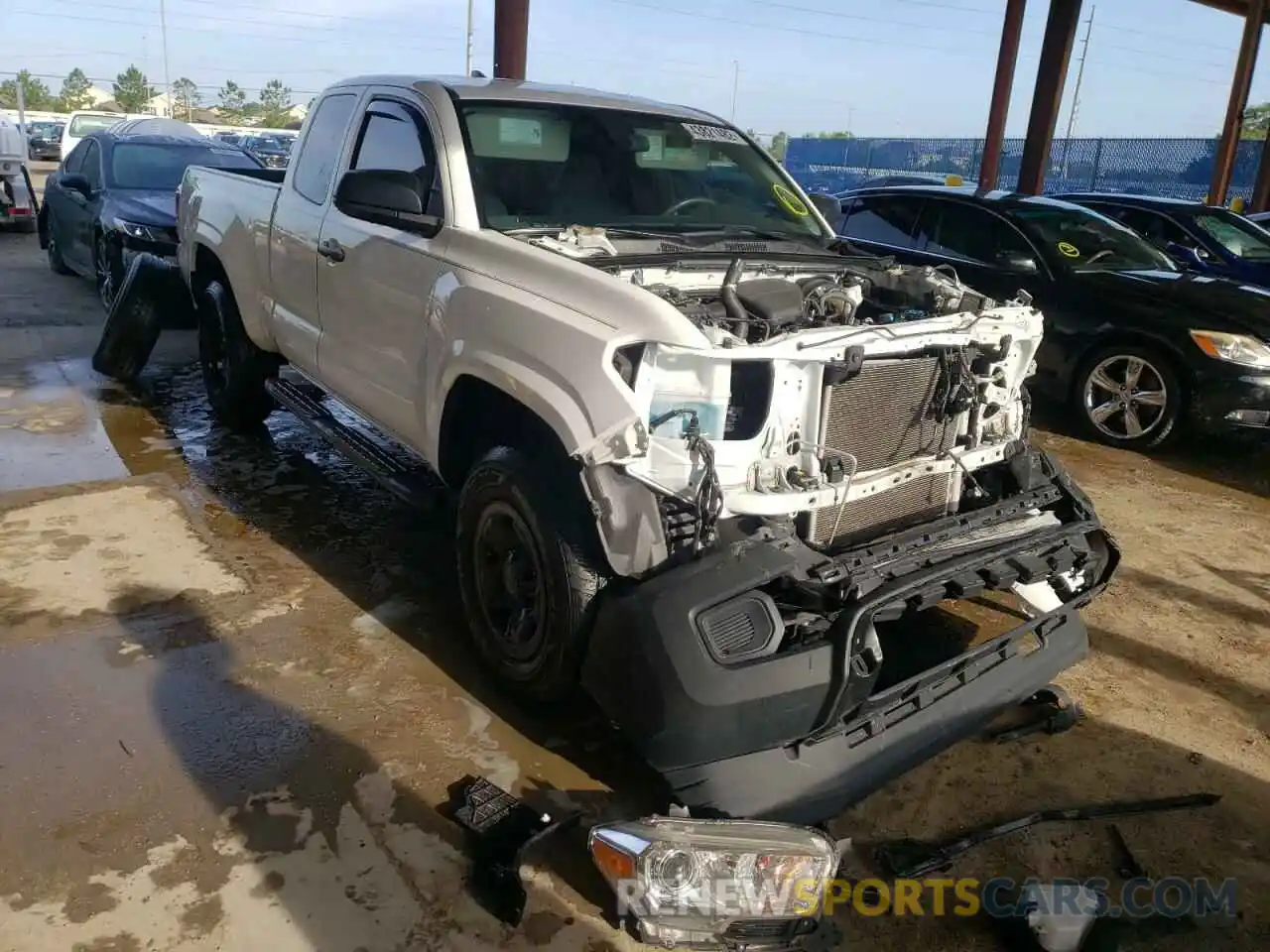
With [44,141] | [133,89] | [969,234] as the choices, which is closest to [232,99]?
[133,89]

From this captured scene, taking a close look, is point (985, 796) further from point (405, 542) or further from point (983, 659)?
point (405, 542)

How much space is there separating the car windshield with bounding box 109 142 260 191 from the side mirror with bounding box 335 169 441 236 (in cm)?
682

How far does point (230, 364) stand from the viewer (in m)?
5.89

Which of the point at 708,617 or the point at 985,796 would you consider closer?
the point at 708,617

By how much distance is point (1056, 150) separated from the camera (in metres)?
23.7

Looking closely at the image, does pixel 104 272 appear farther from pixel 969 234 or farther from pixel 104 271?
pixel 969 234

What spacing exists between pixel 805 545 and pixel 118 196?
8.74m

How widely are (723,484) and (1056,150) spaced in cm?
2433

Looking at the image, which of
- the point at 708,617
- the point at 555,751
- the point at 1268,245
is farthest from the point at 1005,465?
the point at 1268,245

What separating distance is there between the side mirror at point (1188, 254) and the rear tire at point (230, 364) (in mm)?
7767

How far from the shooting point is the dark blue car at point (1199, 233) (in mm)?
9148

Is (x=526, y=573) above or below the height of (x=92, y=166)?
below

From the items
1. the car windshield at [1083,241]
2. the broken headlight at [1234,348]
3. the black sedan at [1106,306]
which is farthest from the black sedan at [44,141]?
the broken headlight at [1234,348]

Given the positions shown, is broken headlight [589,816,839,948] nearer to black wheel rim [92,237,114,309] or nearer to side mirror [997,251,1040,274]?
side mirror [997,251,1040,274]
